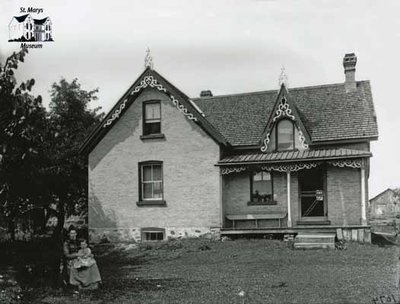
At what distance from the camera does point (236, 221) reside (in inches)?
907

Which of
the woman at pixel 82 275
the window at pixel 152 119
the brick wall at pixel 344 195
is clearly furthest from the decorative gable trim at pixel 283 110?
the woman at pixel 82 275

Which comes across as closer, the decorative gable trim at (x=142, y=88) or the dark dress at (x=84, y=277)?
the dark dress at (x=84, y=277)

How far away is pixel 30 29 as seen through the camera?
38.2ft

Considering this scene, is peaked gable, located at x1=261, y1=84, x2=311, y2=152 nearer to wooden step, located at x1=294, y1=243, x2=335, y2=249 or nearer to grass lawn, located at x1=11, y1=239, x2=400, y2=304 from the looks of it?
grass lawn, located at x1=11, y1=239, x2=400, y2=304

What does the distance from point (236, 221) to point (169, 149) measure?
453 centimetres

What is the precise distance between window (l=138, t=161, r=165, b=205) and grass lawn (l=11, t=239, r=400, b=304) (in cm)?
309

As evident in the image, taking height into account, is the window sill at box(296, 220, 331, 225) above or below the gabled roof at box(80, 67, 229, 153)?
below

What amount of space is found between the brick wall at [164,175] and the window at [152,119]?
0.84ft

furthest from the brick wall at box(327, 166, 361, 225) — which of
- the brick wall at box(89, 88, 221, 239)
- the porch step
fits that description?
the brick wall at box(89, 88, 221, 239)

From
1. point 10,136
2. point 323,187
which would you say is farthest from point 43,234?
point 10,136

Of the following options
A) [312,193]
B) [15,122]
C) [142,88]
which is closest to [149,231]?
[142,88]

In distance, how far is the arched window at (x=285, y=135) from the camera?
23047mm

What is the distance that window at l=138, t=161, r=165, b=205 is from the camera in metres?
23.8

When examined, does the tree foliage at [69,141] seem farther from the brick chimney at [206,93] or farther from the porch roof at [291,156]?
the porch roof at [291,156]
